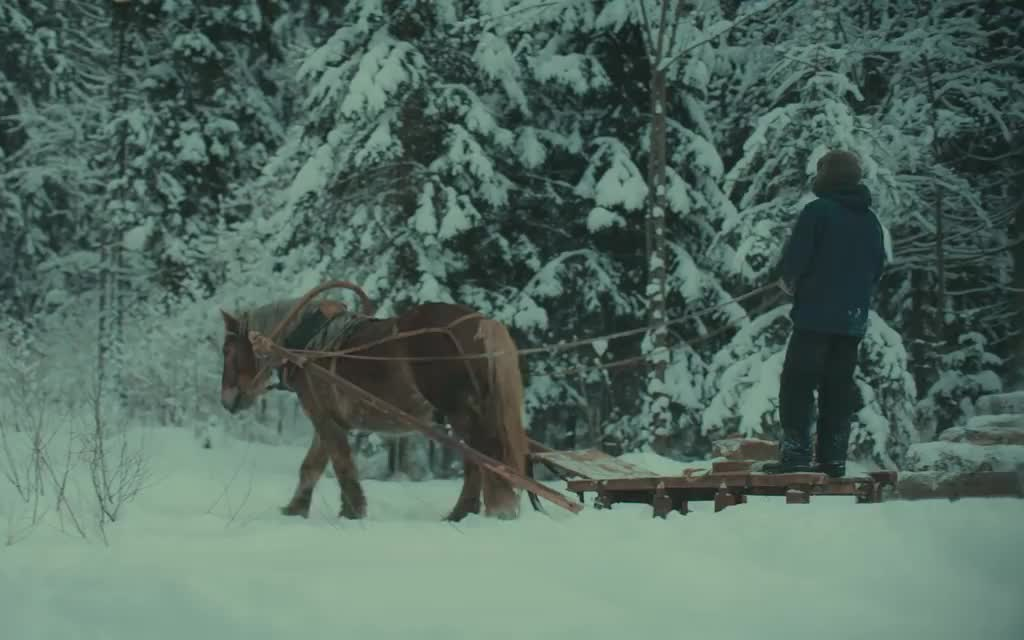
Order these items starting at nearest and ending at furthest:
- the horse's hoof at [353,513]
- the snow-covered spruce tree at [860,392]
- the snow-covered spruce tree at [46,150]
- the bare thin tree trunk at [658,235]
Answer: the horse's hoof at [353,513] < the snow-covered spruce tree at [860,392] < the bare thin tree trunk at [658,235] < the snow-covered spruce tree at [46,150]

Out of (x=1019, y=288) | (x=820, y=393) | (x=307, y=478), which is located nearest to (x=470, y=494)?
(x=307, y=478)

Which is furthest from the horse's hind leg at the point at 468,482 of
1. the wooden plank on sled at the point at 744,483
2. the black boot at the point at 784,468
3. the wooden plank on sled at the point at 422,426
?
the black boot at the point at 784,468

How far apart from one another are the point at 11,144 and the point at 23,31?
2962 millimetres

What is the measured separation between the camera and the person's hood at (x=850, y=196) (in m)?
6.05

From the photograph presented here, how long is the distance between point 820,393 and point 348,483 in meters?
3.87

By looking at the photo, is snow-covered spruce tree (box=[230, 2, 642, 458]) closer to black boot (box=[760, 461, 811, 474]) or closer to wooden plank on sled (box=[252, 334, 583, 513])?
wooden plank on sled (box=[252, 334, 583, 513])

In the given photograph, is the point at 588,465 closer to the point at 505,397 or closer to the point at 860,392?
the point at 505,397

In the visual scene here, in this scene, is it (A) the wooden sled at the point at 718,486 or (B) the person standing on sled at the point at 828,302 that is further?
(B) the person standing on sled at the point at 828,302

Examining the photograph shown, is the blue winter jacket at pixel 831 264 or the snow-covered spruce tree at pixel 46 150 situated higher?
the snow-covered spruce tree at pixel 46 150

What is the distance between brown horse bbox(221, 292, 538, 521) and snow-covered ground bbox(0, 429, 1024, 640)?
7.58ft

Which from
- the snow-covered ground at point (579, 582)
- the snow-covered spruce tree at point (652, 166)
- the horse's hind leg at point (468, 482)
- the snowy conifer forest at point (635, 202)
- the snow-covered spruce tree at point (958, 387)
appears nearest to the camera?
the snow-covered ground at point (579, 582)

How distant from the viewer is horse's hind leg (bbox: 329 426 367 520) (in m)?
8.29

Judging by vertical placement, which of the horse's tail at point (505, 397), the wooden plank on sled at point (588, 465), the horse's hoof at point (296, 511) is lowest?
the horse's hoof at point (296, 511)

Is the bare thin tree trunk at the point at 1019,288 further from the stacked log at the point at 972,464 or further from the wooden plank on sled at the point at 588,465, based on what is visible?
the wooden plank on sled at the point at 588,465
